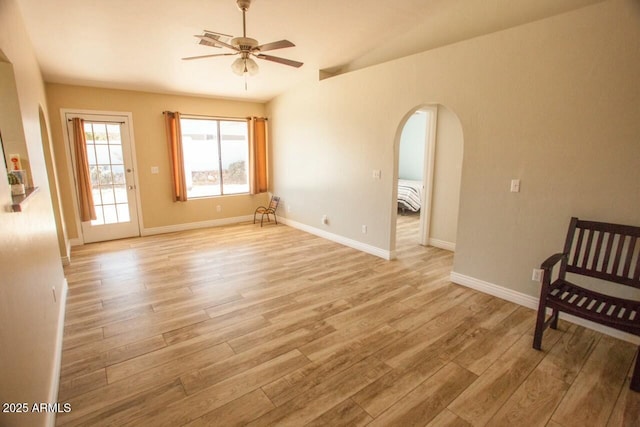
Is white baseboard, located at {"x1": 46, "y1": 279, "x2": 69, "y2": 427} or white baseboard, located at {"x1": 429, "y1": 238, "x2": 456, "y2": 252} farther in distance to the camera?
white baseboard, located at {"x1": 429, "y1": 238, "x2": 456, "y2": 252}

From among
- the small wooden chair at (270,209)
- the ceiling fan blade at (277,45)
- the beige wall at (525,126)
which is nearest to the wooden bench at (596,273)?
the beige wall at (525,126)

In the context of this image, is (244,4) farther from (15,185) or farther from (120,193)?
(120,193)

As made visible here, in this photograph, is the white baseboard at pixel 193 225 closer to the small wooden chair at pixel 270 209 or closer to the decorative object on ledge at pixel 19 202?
the small wooden chair at pixel 270 209

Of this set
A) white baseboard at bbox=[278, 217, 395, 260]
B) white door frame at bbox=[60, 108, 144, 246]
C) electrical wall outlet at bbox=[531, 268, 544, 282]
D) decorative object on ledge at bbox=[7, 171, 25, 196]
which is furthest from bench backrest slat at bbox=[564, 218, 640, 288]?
white door frame at bbox=[60, 108, 144, 246]

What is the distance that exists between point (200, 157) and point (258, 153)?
120cm

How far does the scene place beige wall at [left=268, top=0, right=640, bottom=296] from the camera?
2.54m

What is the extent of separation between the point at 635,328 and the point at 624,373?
1.42ft

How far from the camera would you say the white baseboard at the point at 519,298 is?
267cm

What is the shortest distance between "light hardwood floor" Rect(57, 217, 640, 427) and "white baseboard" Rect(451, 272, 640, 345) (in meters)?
0.09

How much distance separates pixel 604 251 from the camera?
271 centimetres

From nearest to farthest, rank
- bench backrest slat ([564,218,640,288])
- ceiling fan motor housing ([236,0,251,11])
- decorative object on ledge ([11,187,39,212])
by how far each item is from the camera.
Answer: decorative object on ledge ([11,187,39,212]), bench backrest slat ([564,218,640,288]), ceiling fan motor housing ([236,0,251,11])

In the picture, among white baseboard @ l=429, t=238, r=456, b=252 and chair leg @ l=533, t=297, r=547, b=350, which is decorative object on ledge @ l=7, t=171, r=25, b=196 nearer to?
chair leg @ l=533, t=297, r=547, b=350

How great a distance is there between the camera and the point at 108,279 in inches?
154

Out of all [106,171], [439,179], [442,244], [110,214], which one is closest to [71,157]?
[106,171]
